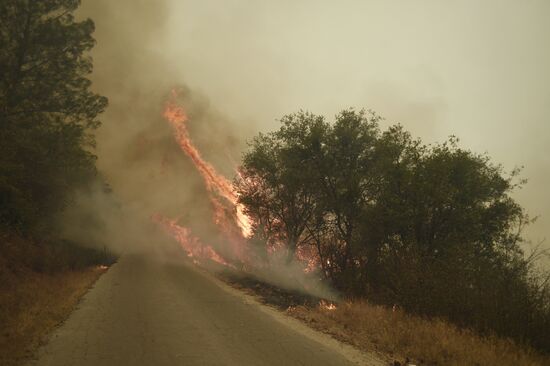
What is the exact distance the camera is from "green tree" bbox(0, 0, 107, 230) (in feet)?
70.1

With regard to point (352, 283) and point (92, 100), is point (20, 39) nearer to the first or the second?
point (92, 100)

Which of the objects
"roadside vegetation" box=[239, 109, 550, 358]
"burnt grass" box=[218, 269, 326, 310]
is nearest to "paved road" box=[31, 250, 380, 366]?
"burnt grass" box=[218, 269, 326, 310]

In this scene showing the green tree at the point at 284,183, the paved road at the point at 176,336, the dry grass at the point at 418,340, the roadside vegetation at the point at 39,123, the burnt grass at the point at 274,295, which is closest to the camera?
the paved road at the point at 176,336

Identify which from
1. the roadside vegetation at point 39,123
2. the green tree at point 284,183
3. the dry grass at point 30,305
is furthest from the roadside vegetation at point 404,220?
the roadside vegetation at point 39,123

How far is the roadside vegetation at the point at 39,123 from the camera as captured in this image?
20469mm

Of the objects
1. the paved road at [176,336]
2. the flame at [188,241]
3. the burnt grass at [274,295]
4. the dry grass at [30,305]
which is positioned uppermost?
the flame at [188,241]

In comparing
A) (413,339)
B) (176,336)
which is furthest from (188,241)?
(413,339)

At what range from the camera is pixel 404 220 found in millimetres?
21297

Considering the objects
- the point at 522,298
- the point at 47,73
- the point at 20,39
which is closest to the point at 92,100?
the point at 47,73

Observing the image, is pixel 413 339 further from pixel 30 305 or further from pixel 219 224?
pixel 219 224

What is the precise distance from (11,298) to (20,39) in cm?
1569

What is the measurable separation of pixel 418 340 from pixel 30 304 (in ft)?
41.0

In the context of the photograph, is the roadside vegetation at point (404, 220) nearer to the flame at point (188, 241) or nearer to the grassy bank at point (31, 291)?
the grassy bank at point (31, 291)

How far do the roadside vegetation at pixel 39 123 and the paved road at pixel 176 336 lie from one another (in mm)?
5350
